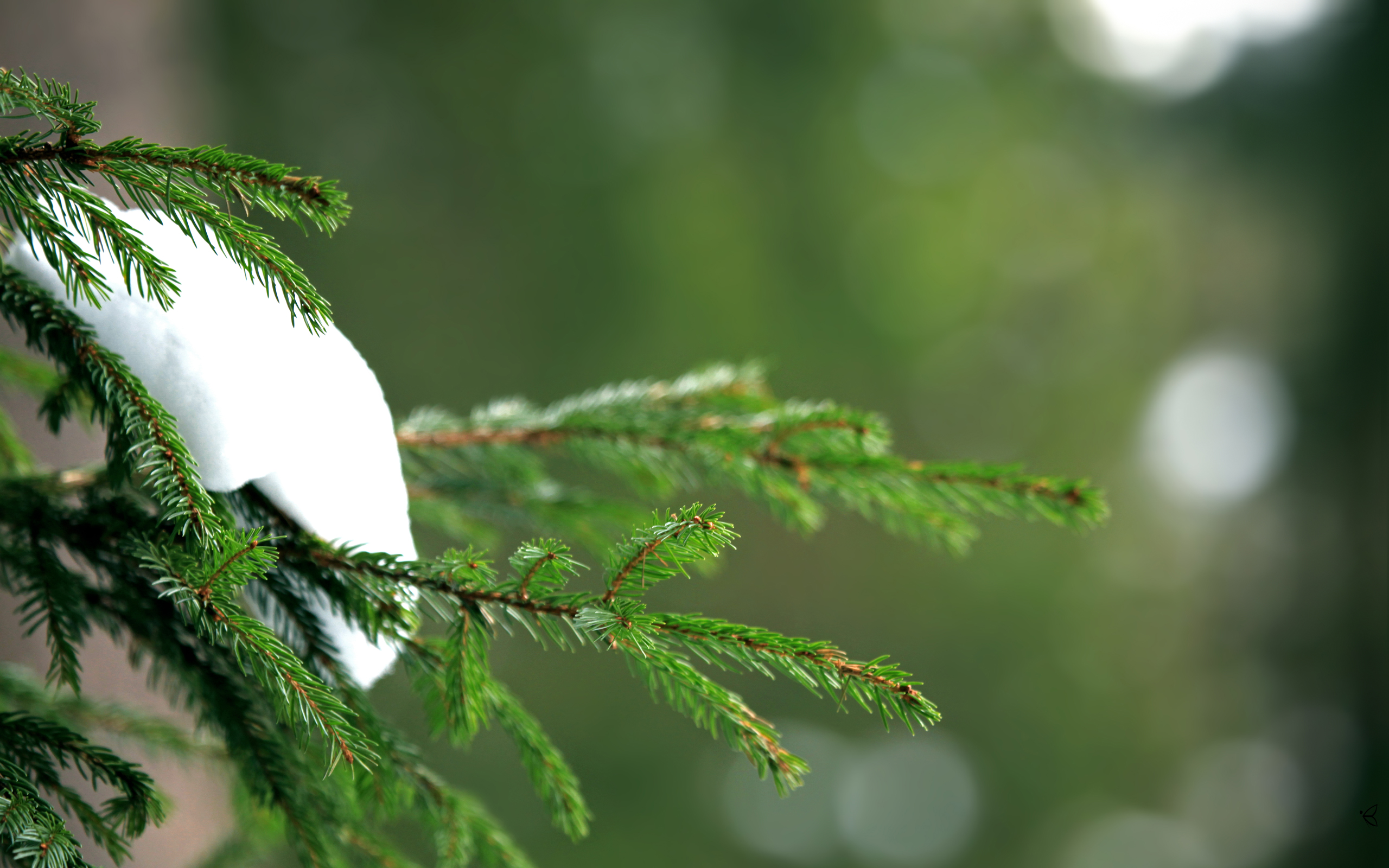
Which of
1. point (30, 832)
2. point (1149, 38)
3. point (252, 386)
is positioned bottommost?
point (30, 832)

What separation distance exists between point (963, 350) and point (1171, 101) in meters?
0.88

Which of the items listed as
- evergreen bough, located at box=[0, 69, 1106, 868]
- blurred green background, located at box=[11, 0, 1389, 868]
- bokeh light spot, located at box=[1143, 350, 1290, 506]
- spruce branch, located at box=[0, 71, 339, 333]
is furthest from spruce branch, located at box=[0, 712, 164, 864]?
bokeh light spot, located at box=[1143, 350, 1290, 506]

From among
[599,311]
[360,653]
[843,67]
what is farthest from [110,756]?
[843,67]

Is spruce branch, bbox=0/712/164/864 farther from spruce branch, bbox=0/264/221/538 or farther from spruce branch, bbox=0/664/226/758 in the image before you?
spruce branch, bbox=0/664/226/758

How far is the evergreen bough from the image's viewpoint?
9.3 inches

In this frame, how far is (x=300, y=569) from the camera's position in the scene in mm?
293

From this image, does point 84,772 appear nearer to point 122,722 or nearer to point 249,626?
point 249,626

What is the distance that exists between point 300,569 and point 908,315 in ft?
7.94

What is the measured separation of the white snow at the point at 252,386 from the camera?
0.88ft

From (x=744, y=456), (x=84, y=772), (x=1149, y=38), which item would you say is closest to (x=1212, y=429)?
(x=1149, y=38)

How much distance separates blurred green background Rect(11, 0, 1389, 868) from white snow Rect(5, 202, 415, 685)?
2254mm

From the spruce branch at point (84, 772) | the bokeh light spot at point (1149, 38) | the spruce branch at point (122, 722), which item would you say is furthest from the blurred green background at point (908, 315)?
the spruce branch at point (84, 772)

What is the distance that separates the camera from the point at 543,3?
263 centimetres

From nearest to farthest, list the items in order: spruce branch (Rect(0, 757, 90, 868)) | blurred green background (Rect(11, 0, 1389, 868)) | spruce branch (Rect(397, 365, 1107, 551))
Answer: spruce branch (Rect(0, 757, 90, 868)) < spruce branch (Rect(397, 365, 1107, 551)) < blurred green background (Rect(11, 0, 1389, 868))
